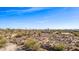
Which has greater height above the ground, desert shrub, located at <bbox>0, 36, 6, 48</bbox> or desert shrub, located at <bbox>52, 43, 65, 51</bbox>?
desert shrub, located at <bbox>0, 36, 6, 48</bbox>

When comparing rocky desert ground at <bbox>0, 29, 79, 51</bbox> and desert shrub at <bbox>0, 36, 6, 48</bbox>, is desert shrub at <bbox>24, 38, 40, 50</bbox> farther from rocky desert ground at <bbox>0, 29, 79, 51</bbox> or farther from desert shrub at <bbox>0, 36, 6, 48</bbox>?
desert shrub at <bbox>0, 36, 6, 48</bbox>

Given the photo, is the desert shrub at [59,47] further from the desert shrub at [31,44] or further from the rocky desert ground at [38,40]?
the desert shrub at [31,44]

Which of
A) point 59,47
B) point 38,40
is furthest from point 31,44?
point 59,47

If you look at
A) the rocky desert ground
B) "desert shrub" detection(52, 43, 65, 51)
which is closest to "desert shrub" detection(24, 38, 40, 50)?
the rocky desert ground

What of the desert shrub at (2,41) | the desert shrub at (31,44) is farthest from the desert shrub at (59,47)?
the desert shrub at (2,41)
